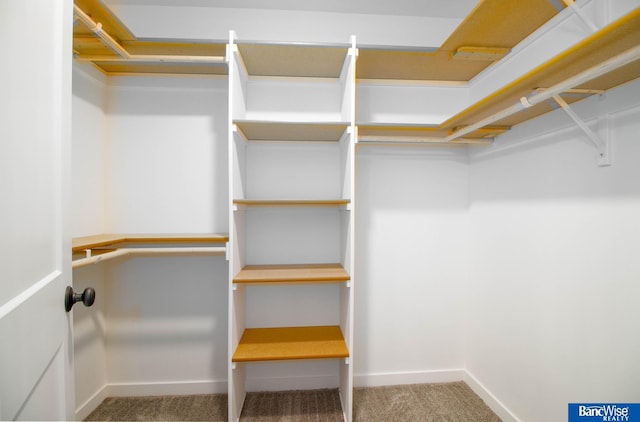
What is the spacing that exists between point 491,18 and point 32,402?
210 cm

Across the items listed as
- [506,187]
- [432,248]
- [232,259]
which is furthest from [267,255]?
[506,187]

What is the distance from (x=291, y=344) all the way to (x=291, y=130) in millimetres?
1264

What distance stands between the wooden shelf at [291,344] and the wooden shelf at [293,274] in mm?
393

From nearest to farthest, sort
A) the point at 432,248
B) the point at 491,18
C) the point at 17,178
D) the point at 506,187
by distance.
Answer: the point at 17,178 < the point at 491,18 < the point at 506,187 < the point at 432,248

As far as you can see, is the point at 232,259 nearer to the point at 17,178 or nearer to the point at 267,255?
the point at 267,255

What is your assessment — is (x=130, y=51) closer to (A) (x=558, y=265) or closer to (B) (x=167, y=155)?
(B) (x=167, y=155)

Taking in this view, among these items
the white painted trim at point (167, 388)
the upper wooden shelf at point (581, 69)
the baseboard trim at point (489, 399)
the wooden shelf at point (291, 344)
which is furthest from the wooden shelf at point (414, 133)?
the white painted trim at point (167, 388)

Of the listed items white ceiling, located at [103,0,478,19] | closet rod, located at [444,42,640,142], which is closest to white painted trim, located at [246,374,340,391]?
closet rod, located at [444,42,640,142]

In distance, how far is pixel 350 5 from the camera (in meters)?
1.93

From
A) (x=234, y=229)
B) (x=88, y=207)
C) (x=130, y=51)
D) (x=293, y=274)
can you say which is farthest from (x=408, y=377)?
(x=130, y=51)

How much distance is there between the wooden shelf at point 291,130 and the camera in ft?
5.21

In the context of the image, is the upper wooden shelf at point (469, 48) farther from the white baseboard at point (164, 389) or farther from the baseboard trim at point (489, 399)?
the white baseboard at point (164, 389)

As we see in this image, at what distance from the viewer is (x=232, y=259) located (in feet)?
5.15

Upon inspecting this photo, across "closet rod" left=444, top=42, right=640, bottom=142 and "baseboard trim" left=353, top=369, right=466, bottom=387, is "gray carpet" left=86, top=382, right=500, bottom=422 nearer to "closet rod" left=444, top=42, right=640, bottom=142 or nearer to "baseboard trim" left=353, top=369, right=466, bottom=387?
"baseboard trim" left=353, top=369, right=466, bottom=387
